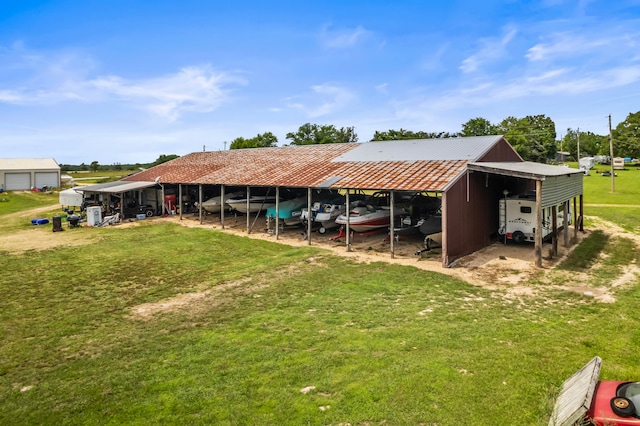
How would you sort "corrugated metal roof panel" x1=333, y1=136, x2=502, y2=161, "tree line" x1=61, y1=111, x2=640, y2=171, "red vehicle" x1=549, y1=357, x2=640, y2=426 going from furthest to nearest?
"tree line" x1=61, y1=111, x2=640, y2=171 < "corrugated metal roof panel" x1=333, y1=136, x2=502, y2=161 < "red vehicle" x1=549, y1=357, x2=640, y2=426

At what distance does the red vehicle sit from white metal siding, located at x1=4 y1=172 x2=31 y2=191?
56030 millimetres

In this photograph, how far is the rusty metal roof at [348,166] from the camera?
16.2 m

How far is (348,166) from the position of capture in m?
20.3

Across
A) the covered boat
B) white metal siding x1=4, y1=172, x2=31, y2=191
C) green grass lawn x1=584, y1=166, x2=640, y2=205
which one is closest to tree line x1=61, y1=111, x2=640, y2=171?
green grass lawn x1=584, y1=166, x2=640, y2=205

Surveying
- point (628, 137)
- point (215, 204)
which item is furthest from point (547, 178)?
point (628, 137)

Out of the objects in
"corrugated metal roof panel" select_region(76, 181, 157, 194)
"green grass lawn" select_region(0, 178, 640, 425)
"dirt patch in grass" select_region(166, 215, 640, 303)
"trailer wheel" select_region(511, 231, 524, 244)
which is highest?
"corrugated metal roof panel" select_region(76, 181, 157, 194)

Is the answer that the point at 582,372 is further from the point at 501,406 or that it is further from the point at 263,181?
the point at 263,181

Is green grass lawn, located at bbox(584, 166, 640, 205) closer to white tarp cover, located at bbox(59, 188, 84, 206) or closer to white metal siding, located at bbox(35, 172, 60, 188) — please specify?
white tarp cover, located at bbox(59, 188, 84, 206)

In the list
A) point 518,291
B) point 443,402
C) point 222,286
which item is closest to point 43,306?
point 222,286

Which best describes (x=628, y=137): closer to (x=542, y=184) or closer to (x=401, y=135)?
(x=401, y=135)

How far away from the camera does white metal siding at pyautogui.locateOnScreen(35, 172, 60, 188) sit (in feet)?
155

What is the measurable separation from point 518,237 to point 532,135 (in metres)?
59.3

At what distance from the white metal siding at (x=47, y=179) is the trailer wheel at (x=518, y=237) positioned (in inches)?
2058

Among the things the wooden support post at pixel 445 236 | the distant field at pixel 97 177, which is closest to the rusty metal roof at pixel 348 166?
the wooden support post at pixel 445 236
